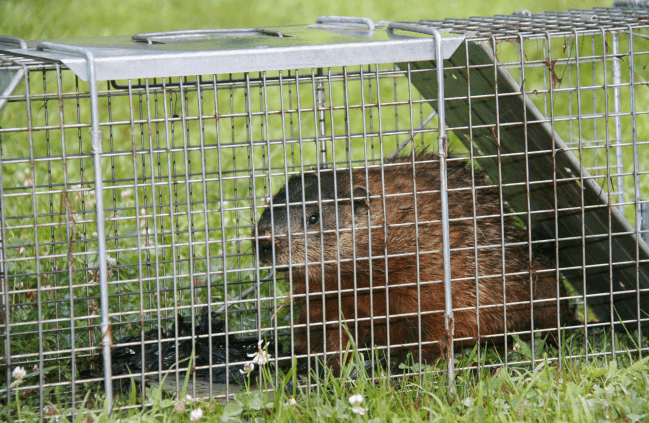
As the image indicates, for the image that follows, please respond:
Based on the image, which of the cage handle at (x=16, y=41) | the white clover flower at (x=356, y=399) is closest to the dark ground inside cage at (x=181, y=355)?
the white clover flower at (x=356, y=399)

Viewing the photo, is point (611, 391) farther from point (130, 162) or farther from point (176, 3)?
point (176, 3)

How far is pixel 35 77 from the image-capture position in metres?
7.47

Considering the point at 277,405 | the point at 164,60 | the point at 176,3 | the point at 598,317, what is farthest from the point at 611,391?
the point at 176,3

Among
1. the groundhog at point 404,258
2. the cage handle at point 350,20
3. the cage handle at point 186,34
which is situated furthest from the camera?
the groundhog at point 404,258

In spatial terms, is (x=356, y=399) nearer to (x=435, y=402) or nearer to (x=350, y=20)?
(x=435, y=402)

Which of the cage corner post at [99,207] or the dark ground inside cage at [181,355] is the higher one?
the cage corner post at [99,207]

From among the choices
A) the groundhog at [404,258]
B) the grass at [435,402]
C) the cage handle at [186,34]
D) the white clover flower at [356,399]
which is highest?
the cage handle at [186,34]

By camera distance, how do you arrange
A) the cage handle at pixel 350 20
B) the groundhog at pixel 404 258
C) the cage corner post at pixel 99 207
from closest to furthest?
1. the cage corner post at pixel 99 207
2. the cage handle at pixel 350 20
3. the groundhog at pixel 404 258

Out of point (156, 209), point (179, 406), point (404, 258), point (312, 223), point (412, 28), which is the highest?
point (412, 28)

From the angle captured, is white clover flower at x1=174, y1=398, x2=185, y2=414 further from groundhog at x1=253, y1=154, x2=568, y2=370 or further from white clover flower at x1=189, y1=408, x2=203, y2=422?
groundhog at x1=253, y1=154, x2=568, y2=370

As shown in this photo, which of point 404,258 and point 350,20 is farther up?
point 350,20

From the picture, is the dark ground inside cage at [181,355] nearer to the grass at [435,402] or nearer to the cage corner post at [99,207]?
the grass at [435,402]

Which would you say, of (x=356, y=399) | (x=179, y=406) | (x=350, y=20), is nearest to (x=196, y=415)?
(x=179, y=406)

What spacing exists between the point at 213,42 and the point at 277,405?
4.98ft
